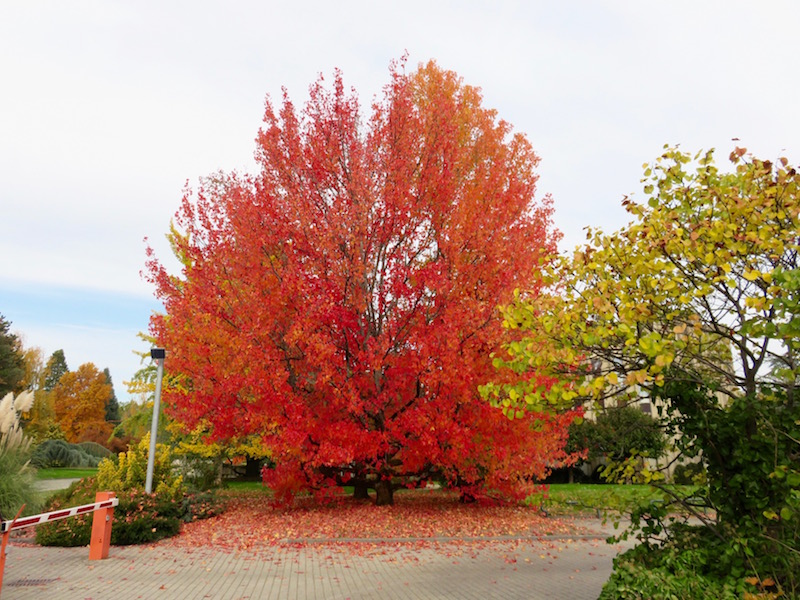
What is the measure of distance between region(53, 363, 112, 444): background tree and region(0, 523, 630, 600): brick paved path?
4244 cm

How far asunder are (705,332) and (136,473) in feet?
36.5

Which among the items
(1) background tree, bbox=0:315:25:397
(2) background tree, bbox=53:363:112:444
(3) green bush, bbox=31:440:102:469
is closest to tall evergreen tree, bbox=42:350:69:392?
(2) background tree, bbox=53:363:112:444

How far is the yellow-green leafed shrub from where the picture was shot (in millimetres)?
10766

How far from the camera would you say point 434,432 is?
33.7 feet

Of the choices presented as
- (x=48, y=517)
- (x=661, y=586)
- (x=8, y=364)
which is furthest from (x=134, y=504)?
(x=8, y=364)

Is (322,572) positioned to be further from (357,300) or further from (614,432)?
(614,432)

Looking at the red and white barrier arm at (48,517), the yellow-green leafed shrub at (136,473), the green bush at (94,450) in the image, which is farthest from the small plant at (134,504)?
the green bush at (94,450)

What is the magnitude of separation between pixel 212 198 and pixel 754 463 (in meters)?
11.0

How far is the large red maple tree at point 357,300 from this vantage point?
1027 cm

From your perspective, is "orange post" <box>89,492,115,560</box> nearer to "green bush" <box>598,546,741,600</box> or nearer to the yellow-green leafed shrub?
the yellow-green leafed shrub

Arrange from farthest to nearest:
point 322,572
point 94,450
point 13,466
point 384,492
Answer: point 94,450 → point 384,492 → point 13,466 → point 322,572

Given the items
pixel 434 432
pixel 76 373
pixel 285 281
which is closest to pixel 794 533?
pixel 434 432

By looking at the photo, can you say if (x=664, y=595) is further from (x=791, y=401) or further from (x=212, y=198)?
(x=212, y=198)

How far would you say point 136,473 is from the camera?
1138 centimetres
